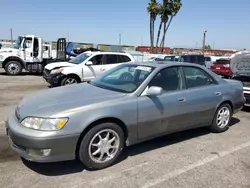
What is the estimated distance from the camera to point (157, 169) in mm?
3662

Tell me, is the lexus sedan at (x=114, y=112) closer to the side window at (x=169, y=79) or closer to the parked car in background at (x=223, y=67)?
the side window at (x=169, y=79)

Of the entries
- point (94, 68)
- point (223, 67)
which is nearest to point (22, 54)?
point (94, 68)

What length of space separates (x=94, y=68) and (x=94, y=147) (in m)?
7.15

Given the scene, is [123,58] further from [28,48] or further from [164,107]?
[164,107]

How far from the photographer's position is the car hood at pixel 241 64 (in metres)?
8.10

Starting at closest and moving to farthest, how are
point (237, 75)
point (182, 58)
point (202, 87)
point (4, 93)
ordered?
point (202, 87), point (237, 75), point (4, 93), point (182, 58)

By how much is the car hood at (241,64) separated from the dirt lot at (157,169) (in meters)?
4.07

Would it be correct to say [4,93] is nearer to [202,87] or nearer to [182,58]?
[202,87]

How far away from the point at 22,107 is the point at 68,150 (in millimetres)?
969

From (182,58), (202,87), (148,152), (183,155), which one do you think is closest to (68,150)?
(148,152)

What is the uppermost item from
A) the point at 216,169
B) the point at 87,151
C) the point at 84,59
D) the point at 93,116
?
the point at 84,59

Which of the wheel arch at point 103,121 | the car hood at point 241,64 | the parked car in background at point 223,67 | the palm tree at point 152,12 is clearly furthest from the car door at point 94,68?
the palm tree at point 152,12

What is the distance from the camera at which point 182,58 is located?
62.7 ft

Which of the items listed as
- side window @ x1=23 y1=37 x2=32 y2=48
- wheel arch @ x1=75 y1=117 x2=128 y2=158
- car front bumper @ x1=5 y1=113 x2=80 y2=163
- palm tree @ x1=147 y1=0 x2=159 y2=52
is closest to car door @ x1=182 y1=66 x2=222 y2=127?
wheel arch @ x1=75 y1=117 x2=128 y2=158
